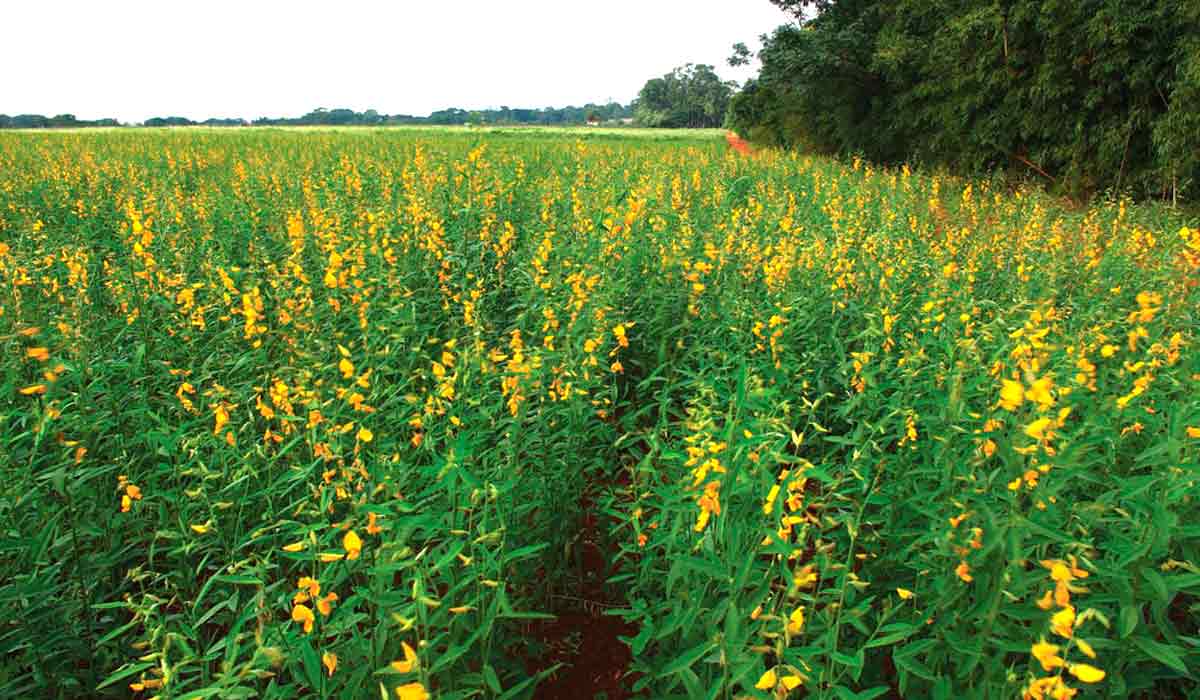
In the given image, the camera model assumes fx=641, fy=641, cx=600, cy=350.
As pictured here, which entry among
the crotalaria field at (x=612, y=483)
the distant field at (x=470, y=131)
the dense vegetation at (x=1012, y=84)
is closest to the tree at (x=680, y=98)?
the distant field at (x=470, y=131)

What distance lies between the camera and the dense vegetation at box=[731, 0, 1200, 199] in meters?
9.38

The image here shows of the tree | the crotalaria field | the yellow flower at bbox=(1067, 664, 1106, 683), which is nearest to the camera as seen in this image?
the yellow flower at bbox=(1067, 664, 1106, 683)

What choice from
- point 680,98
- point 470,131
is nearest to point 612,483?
point 470,131

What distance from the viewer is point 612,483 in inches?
120

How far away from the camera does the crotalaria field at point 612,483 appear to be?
5.05ft

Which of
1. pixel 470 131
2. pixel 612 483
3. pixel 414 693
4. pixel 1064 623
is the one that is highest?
pixel 470 131

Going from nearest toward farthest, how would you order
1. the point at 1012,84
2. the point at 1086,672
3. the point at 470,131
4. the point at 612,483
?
the point at 1086,672 → the point at 612,483 → the point at 1012,84 → the point at 470,131

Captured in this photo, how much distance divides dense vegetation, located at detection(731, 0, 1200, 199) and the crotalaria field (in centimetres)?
727

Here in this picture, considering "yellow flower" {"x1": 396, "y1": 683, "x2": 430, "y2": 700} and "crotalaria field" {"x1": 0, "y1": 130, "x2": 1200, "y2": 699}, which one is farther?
"crotalaria field" {"x1": 0, "y1": 130, "x2": 1200, "y2": 699}

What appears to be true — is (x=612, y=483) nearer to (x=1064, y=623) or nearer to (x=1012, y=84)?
(x=1064, y=623)

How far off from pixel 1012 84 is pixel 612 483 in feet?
43.9

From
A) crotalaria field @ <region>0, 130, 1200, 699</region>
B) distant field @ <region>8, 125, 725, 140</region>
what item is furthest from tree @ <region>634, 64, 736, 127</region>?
crotalaria field @ <region>0, 130, 1200, 699</region>

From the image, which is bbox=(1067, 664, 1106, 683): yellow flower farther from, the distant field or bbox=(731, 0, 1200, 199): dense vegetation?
the distant field

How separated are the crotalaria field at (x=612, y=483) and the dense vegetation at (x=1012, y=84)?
7.27 m
